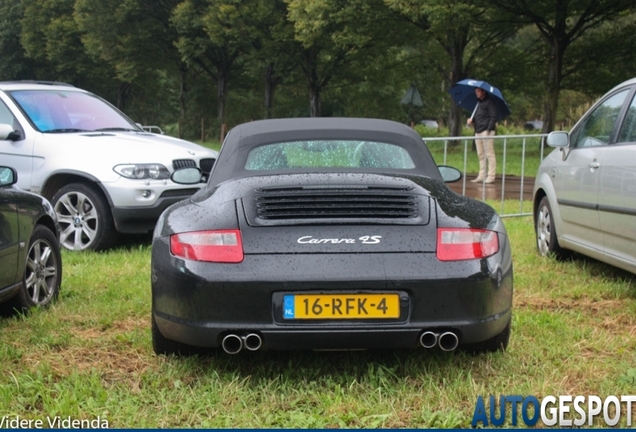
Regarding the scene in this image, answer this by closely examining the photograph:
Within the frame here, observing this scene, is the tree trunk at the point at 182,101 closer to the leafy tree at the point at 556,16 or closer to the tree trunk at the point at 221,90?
the tree trunk at the point at 221,90

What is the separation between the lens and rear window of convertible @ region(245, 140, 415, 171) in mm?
4789

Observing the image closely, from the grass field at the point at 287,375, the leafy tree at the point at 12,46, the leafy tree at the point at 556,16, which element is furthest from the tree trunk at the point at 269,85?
the grass field at the point at 287,375

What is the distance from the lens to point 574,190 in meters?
6.90

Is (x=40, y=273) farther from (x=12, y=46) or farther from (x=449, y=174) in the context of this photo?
(x=12, y=46)

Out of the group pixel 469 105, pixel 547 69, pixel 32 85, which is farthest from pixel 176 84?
pixel 32 85

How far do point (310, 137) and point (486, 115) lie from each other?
12.2 m

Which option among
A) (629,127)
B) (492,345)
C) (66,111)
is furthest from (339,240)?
(66,111)

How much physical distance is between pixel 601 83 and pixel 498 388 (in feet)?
90.5

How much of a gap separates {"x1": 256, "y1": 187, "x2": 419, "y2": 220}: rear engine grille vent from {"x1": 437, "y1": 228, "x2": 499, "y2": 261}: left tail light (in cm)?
19

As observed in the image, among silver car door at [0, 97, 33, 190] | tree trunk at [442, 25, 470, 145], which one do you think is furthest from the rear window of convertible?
tree trunk at [442, 25, 470, 145]

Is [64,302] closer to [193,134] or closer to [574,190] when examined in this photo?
[574,190]

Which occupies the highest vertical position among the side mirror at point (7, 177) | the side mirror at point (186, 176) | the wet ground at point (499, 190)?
the side mirror at point (7, 177)

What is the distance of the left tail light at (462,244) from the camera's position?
377cm

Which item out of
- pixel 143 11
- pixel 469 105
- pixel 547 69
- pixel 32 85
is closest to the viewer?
pixel 32 85
